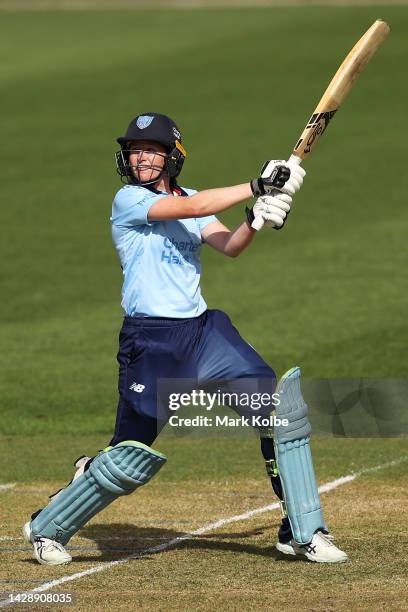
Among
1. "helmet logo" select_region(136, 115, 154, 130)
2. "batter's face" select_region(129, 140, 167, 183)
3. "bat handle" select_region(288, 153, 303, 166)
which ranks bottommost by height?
"bat handle" select_region(288, 153, 303, 166)

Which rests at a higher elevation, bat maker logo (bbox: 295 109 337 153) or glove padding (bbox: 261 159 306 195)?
bat maker logo (bbox: 295 109 337 153)

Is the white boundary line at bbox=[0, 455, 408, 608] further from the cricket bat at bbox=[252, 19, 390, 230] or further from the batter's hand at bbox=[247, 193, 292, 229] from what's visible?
the cricket bat at bbox=[252, 19, 390, 230]

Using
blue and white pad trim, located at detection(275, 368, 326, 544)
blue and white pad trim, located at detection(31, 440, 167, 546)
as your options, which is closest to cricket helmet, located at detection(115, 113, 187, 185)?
blue and white pad trim, located at detection(275, 368, 326, 544)

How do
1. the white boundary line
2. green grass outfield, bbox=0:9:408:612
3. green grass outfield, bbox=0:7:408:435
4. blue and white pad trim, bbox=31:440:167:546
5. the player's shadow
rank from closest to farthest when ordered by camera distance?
the white boundary line < blue and white pad trim, bbox=31:440:167:546 < green grass outfield, bbox=0:9:408:612 < the player's shadow < green grass outfield, bbox=0:7:408:435

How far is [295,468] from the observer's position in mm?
6871

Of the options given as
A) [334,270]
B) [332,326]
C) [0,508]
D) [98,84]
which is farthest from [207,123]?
[0,508]

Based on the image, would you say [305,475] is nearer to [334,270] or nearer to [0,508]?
[0,508]

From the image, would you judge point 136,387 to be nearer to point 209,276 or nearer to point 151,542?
point 151,542

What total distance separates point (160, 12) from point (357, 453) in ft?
Result: 104

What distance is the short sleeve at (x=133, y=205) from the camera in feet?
22.7

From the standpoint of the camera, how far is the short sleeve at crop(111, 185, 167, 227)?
6.92 metres

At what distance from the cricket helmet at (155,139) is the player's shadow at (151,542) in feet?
6.43

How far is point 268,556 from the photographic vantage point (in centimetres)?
707

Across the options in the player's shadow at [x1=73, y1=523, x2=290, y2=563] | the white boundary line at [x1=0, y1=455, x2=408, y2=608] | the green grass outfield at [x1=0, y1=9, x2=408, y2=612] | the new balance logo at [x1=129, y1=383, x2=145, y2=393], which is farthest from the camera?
the player's shadow at [x1=73, y1=523, x2=290, y2=563]
